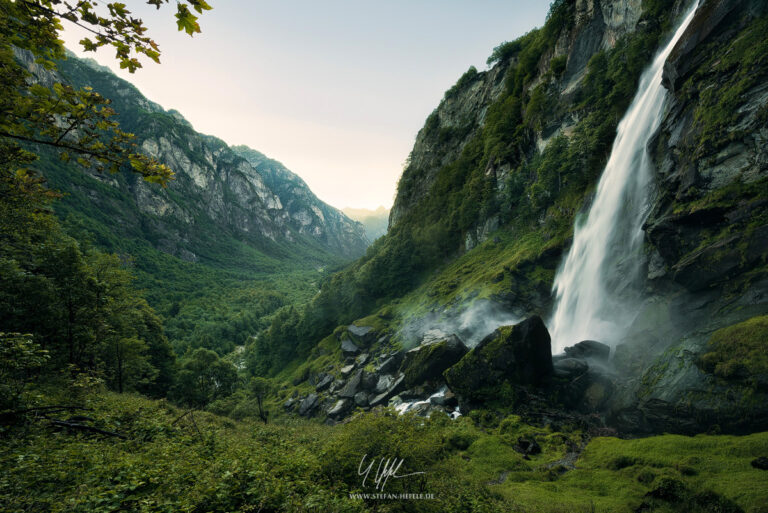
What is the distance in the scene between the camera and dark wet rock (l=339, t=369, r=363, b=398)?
37.2 meters

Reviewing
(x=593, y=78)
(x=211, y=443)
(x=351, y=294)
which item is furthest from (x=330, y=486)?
(x=351, y=294)

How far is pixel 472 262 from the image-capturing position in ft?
158

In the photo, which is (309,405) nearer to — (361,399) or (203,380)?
(361,399)

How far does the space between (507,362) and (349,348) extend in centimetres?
3062

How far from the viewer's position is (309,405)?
41.1 meters

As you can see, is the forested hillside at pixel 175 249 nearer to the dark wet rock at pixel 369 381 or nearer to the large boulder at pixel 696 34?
the dark wet rock at pixel 369 381

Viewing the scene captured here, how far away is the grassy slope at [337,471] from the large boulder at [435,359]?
459 inches

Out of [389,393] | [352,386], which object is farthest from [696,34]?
[352,386]

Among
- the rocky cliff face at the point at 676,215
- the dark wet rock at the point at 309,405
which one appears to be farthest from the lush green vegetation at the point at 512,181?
the dark wet rock at the point at 309,405

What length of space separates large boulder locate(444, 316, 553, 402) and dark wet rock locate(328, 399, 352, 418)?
16806 millimetres

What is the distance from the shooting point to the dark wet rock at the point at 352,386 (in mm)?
37175

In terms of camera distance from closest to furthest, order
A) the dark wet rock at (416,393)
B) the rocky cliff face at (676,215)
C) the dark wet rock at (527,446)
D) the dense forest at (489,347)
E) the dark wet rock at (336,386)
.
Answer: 1. the dense forest at (489,347)
2. the rocky cliff face at (676,215)
3. the dark wet rock at (527,446)
4. the dark wet rock at (416,393)
5. the dark wet rock at (336,386)

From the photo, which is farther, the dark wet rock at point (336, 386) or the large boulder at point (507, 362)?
the dark wet rock at point (336, 386)

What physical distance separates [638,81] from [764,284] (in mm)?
27244
